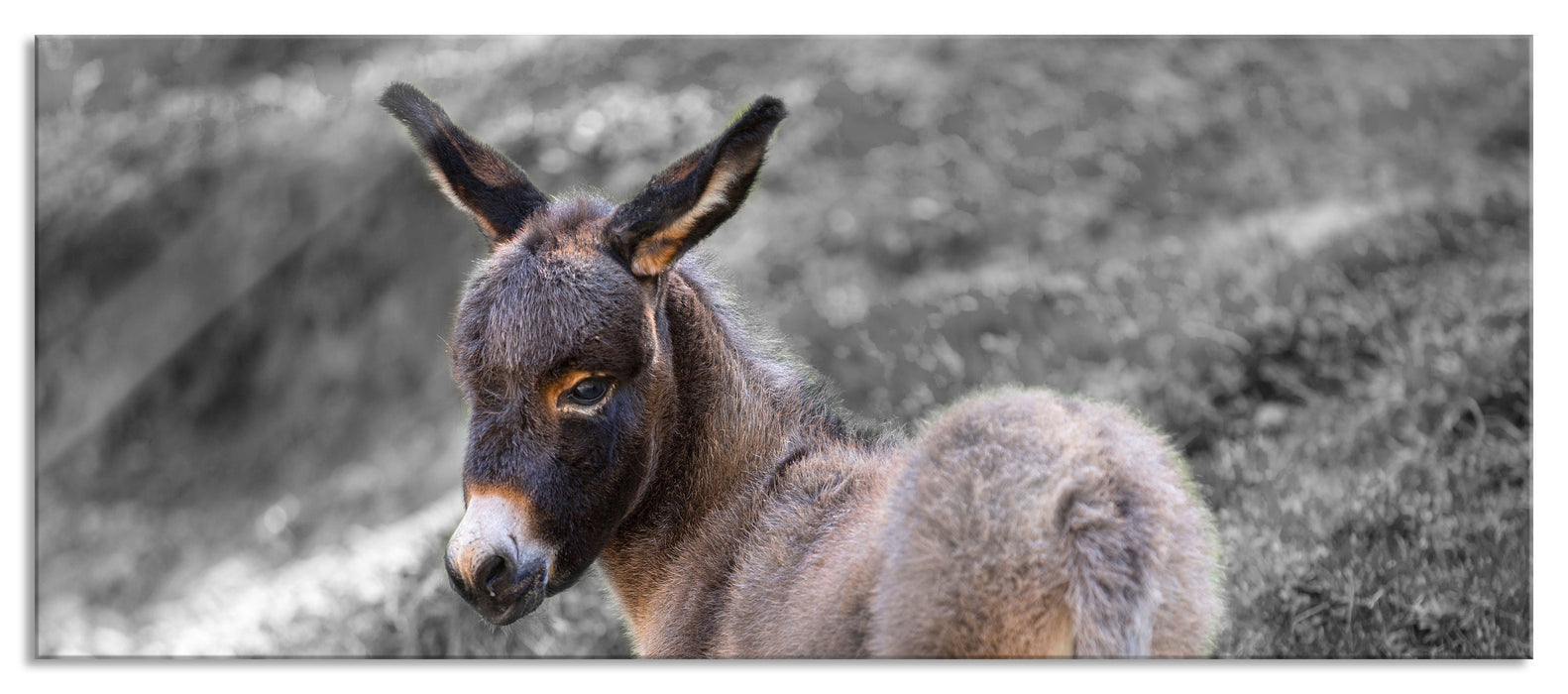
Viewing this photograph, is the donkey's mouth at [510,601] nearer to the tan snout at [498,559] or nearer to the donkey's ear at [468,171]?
the tan snout at [498,559]

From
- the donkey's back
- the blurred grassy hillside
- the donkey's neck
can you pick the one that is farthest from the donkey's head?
the blurred grassy hillside

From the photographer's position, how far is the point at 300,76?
4309 millimetres

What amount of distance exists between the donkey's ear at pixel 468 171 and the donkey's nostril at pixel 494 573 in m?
0.78

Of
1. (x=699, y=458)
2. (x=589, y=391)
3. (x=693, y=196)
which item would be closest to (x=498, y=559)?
(x=589, y=391)

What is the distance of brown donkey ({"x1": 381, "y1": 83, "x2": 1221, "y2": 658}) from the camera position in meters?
1.72

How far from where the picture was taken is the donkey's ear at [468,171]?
244 cm

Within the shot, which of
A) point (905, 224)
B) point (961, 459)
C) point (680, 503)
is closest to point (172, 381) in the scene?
point (680, 503)

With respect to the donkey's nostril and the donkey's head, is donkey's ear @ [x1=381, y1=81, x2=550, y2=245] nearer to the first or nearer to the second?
the donkey's head

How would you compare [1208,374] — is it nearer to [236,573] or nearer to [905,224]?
[905,224]

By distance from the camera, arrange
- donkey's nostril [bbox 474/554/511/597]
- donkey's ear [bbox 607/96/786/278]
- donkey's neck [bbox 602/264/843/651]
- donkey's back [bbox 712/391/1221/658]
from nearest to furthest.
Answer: donkey's back [bbox 712/391/1221/658]
donkey's nostril [bbox 474/554/511/597]
donkey's ear [bbox 607/96/786/278]
donkey's neck [bbox 602/264/843/651]

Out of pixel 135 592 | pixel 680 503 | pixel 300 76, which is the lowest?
pixel 135 592

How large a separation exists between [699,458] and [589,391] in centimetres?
40

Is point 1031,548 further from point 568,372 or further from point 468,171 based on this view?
point 468,171

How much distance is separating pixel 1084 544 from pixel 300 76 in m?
3.76
